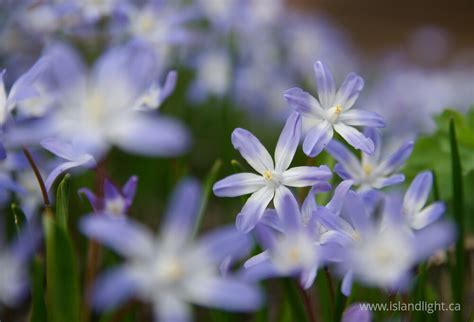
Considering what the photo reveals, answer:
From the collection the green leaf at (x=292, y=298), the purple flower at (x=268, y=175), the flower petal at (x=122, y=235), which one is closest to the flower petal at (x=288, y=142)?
the purple flower at (x=268, y=175)

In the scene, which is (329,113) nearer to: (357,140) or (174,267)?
(357,140)

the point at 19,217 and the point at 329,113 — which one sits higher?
the point at 329,113

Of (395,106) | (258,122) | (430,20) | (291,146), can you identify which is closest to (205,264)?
(291,146)

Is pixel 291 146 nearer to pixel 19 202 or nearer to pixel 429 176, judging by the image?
pixel 429 176

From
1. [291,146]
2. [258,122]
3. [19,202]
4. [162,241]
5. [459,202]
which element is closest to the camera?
[162,241]

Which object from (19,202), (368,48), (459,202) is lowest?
(368,48)

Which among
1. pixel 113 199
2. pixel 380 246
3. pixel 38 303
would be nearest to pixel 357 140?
pixel 380 246

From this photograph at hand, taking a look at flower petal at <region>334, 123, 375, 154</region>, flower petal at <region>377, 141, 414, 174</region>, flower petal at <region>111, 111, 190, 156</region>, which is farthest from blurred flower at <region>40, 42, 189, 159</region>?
flower petal at <region>377, 141, 414, 174</region>
